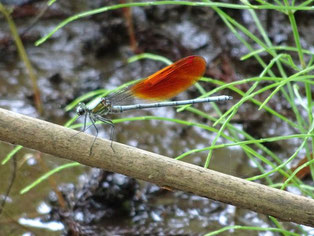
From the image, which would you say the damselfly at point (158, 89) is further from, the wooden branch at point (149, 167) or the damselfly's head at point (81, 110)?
the wooden branch at point (149, 167)

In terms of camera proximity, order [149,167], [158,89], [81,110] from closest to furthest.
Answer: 1. [149,167]
2. [81,110]
3. [158,89]

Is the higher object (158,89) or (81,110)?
(158,89)

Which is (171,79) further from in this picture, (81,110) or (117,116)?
(117,116)

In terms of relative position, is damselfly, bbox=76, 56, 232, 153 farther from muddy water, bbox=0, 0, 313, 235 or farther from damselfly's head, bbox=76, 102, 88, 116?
muddy water, bbox=0, 0, 313, 235

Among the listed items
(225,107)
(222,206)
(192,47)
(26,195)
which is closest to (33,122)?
(26,195)

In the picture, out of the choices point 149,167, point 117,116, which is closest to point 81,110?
point 149,167

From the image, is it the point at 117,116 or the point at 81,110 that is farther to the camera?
the point at 117,116

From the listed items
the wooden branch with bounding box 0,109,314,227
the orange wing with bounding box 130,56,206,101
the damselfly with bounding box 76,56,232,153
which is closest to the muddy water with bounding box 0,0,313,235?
the damselfly with bounding box 76,56,232,153
